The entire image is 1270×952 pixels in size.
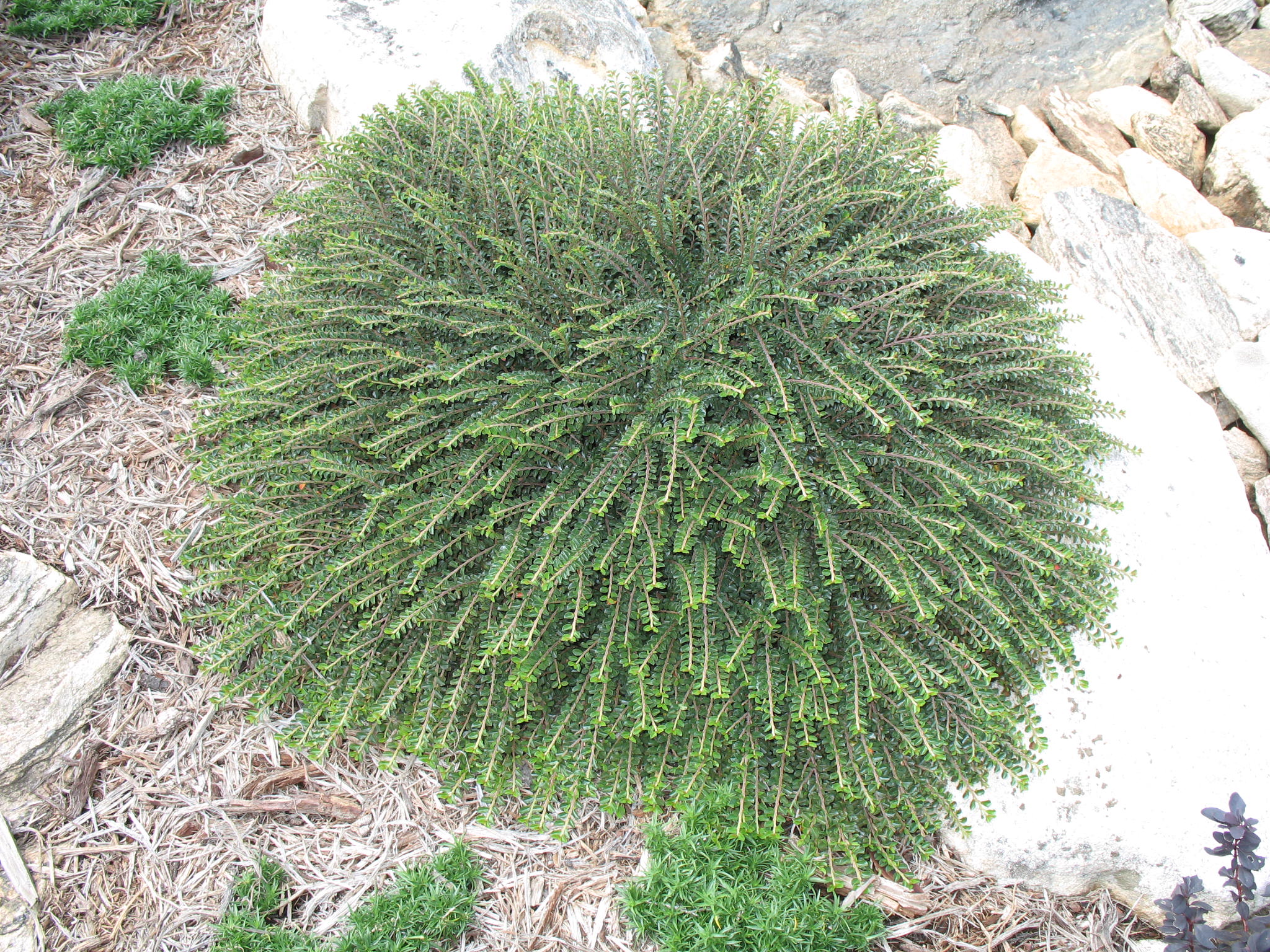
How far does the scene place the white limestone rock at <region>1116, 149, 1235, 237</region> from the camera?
4.70 metres

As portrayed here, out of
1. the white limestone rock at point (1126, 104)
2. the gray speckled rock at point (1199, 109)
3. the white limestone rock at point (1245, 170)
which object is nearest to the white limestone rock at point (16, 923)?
the white limestone rock at point (1245, 170)

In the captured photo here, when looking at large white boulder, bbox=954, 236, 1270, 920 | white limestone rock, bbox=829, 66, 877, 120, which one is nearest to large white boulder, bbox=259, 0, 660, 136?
white limestone rock, bbox=829, 66, 877, 120

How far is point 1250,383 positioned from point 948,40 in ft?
10.1

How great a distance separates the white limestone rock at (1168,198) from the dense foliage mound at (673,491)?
263 cm

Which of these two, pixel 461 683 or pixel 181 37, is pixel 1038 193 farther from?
pixel 181 37

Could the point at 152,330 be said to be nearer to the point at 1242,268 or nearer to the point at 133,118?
the point at 133,118

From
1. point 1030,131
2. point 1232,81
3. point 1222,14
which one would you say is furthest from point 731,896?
point 1222,14

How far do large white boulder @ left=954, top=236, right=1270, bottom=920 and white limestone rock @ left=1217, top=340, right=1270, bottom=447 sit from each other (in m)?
1.16

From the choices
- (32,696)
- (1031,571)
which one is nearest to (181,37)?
(32,696)

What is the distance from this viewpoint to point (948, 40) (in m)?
5.64

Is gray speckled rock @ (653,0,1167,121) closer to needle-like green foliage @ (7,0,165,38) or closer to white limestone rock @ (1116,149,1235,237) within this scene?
white limestone rock @ (1116,149,1235,237)

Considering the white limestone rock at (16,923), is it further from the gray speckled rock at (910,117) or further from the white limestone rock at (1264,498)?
the gray speckled rock at (910,117)

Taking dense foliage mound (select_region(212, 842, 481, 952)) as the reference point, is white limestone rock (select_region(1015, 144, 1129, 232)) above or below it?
below

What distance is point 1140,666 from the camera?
2670 millimetres
